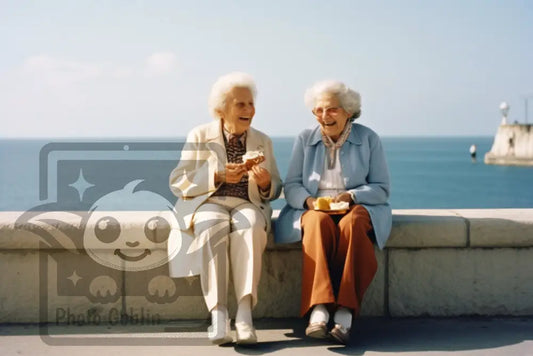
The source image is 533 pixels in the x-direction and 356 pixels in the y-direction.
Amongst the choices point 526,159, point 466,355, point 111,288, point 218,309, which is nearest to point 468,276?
point 466,355

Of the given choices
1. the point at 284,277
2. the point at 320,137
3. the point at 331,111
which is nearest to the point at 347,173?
the point at 320,137

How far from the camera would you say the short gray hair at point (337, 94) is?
13.6 ft

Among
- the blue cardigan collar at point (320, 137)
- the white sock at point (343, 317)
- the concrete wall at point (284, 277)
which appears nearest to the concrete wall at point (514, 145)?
the concrete wall at point (284, 277)

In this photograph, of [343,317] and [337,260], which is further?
[337,260]

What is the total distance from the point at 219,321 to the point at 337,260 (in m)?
0.76

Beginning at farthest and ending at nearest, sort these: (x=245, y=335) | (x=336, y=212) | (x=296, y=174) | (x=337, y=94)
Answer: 1. (x=296, y=174)
2. (x=337, y=94)
3. (x=336, y=212)
4. (x=245, y=335)

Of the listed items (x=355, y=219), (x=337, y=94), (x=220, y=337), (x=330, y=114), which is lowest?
(x=220, y=337)

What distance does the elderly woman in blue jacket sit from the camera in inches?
145

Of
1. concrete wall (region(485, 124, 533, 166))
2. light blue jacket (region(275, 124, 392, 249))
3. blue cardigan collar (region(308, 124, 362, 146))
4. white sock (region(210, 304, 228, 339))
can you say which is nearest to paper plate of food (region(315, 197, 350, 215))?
light blue jacket (region(275, 124, 392, 249))

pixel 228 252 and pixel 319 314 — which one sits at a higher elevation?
pixel 228 252

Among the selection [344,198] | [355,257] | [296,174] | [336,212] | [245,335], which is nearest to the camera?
[245,335]

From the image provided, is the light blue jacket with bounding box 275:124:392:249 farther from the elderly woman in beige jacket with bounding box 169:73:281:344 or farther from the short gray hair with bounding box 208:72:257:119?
the short gray hair with bounding box 208:72:257:119

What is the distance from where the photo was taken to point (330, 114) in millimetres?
4129

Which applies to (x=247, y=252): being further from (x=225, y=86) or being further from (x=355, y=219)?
(x=225, y=86)
